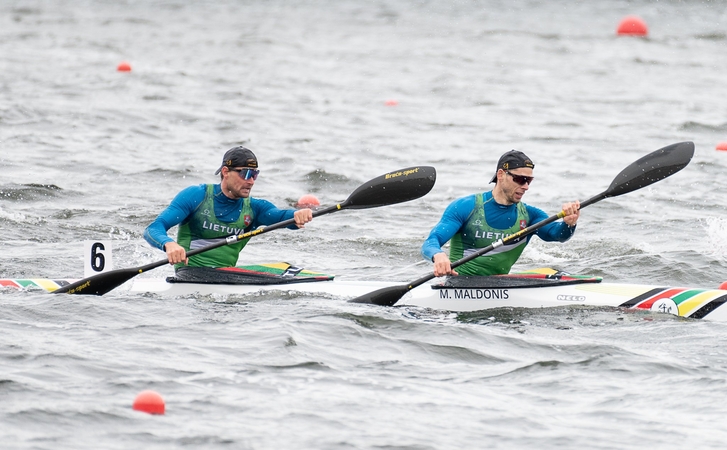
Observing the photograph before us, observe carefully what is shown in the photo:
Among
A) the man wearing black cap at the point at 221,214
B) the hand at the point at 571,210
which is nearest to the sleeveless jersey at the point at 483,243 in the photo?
the hand at the point at 571,210

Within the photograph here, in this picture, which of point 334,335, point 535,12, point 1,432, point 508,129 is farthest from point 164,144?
point 535,12

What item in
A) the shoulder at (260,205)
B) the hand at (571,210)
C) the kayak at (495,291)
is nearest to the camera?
the hand at (571,210)

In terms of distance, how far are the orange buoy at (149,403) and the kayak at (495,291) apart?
9.59 feet

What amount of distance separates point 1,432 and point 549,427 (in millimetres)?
3425

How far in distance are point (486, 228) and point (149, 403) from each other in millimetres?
3907

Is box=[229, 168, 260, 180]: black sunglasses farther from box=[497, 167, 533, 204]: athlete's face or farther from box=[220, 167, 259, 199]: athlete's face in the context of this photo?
box=[497, 167, 533, 204]: athlete's face

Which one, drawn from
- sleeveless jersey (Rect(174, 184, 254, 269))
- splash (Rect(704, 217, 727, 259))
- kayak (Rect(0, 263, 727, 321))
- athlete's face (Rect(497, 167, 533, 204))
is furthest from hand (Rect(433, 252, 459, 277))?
splash (Rect(704, 217, 727, 259))

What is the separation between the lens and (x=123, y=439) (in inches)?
258

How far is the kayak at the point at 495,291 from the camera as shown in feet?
30.9

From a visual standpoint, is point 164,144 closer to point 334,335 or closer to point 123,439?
point 334,335

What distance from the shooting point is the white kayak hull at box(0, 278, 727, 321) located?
940 cm

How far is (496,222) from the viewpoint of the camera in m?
9.72

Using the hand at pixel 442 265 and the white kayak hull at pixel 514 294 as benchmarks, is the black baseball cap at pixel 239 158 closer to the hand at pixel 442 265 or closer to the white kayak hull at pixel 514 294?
the white kayak hull at pixel 514 294

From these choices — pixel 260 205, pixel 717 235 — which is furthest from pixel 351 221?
pixel 717 235
